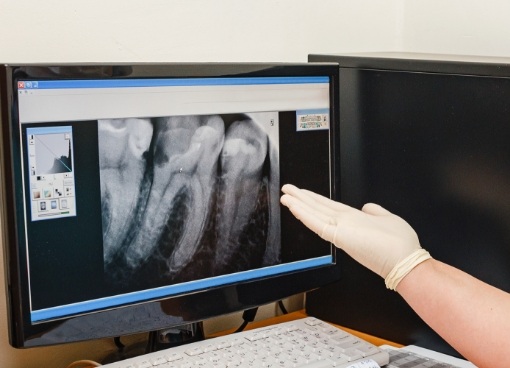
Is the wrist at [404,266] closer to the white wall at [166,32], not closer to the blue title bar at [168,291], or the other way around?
the blue title bar at [168,291]

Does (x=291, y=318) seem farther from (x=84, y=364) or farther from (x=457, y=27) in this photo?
(x=457, y=27)

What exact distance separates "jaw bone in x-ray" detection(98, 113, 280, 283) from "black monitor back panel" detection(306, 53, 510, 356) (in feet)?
0.65

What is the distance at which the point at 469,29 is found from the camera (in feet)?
4.76

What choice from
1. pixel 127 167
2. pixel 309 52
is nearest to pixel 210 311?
pixel 127 167

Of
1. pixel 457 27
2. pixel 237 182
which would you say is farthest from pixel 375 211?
pixel 457 27

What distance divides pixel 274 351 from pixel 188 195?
231 millimetres

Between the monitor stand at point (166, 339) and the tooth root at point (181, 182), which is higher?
the tooth root at point (181, 182)

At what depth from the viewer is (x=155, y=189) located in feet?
3.08

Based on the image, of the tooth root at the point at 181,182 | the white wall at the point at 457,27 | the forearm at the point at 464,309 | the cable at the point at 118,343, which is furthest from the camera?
the white wall at the point at 457,27

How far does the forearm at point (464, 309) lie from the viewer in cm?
82

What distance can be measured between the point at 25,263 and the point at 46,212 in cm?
6

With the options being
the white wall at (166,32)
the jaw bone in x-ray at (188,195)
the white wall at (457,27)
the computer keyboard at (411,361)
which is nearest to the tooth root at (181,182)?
the jaw bone in x-ray at (188,195)

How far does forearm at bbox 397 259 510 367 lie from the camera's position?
0.82m

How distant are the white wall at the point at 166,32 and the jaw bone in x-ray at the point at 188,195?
21cm
